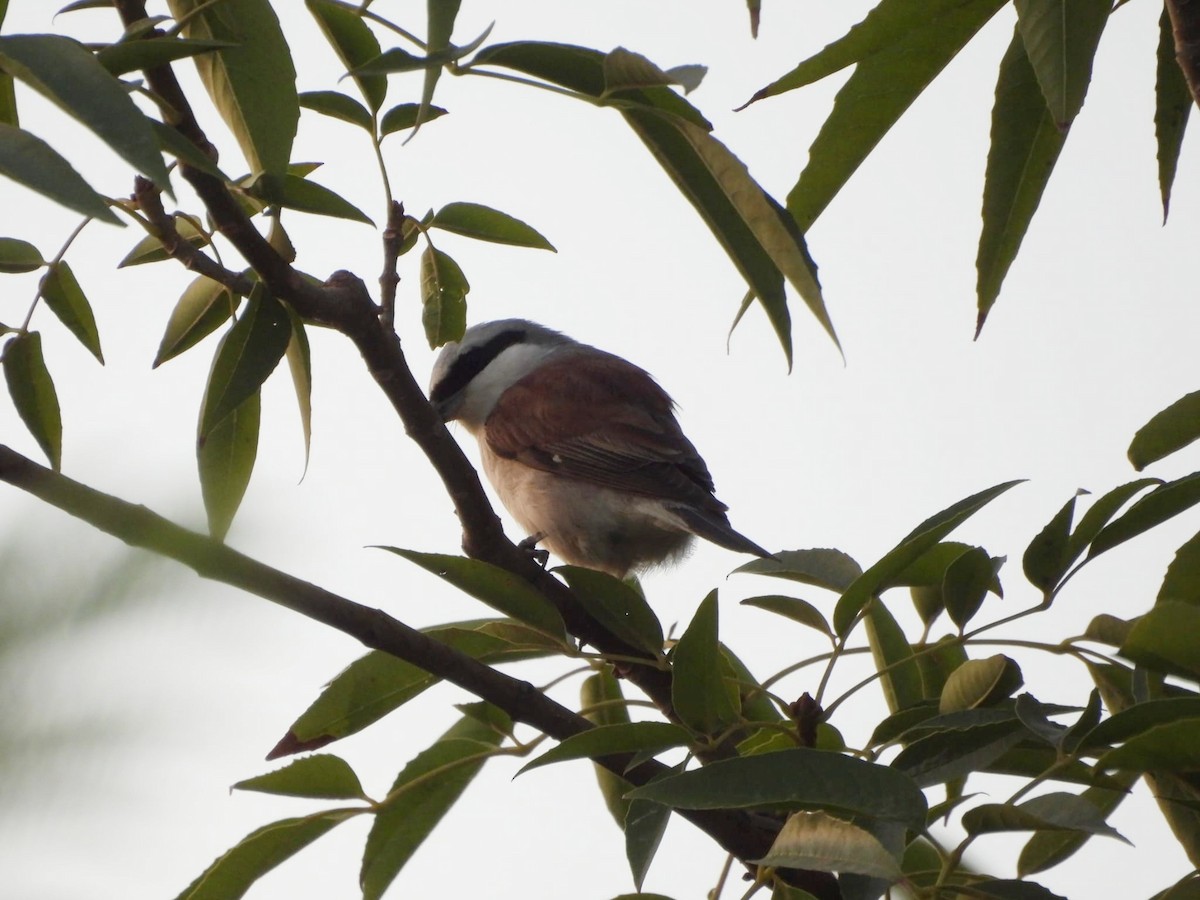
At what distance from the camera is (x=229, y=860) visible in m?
1.54

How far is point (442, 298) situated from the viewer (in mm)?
2289

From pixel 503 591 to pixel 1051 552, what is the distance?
687 millimetres

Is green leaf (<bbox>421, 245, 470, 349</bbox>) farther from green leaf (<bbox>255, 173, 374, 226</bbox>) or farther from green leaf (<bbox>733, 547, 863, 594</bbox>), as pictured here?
green leaf (<bbox>733, 547, 863, 594</bbox>)

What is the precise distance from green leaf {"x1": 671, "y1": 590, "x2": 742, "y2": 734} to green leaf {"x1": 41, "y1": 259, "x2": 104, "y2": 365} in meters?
0.95

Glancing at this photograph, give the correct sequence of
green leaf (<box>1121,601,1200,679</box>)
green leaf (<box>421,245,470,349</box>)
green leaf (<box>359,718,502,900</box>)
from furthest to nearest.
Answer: green leaf (<box>421,245,470,349</box>) → green leaf (<box>359,718,502,900</box>) → green leaf (<box>1121,601,1200,679</box>)

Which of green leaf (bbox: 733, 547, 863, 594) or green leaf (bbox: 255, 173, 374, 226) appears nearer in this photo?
green leaf (bbox: 255, 173, 374, 226)

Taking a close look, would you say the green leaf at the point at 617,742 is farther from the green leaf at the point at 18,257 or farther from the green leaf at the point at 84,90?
the green leaf at the point at 18,257

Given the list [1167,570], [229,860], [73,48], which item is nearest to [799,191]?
[1167,570]

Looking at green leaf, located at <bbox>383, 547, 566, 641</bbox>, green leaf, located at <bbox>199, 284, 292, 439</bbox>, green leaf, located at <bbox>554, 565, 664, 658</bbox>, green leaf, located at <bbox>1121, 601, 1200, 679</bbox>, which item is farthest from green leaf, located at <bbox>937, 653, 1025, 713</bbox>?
green leaf, located at <bbox>199, 284, 292, 439</bbox>

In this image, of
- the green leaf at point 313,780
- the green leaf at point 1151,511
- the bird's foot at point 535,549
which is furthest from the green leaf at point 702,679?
the bird's foot at point 535,549

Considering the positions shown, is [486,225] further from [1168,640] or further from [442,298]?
[1168,640]

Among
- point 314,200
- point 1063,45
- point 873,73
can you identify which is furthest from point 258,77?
point 1063,45

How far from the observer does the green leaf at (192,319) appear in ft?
6.57

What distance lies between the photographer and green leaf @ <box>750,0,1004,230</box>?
1562 millimetres
